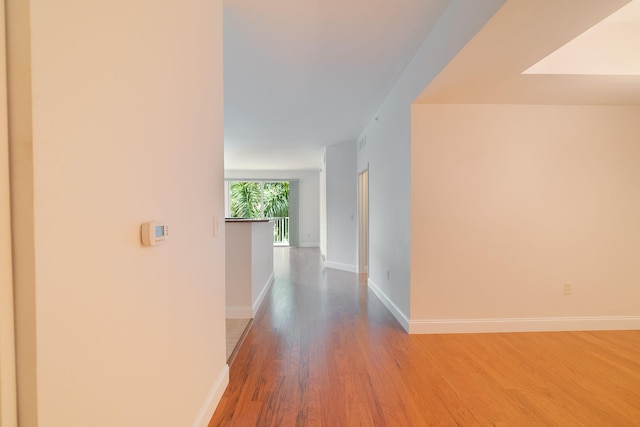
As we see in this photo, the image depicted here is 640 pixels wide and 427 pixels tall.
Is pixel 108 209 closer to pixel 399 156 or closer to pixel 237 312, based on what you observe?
pixel 237 312

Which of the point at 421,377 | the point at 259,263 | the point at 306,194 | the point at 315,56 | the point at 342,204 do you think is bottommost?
the point at 421,377

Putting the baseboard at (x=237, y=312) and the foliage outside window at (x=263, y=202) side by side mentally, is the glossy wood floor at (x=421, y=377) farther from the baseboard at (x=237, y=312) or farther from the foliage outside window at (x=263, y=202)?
the foliage outside window at (x=263, y=202)

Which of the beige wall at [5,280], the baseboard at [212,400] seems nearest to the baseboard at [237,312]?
the baseboard at [212,400]

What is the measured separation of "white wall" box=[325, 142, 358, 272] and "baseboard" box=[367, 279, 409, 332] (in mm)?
1484

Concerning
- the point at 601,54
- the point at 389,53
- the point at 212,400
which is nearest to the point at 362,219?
the point at 389,53

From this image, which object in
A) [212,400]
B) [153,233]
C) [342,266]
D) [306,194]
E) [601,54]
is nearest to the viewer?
[153,233]

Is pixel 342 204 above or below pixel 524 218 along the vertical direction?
above

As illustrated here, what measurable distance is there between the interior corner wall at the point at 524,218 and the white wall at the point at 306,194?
735 cm

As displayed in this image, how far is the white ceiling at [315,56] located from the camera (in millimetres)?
2068

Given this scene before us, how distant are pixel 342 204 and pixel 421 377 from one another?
167 inches

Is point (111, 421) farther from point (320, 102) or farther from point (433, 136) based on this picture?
point (320, 102)

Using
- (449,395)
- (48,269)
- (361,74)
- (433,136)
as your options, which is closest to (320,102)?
(361,74)

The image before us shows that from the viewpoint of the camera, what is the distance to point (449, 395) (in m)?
1.92

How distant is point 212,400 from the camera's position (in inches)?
68.1
